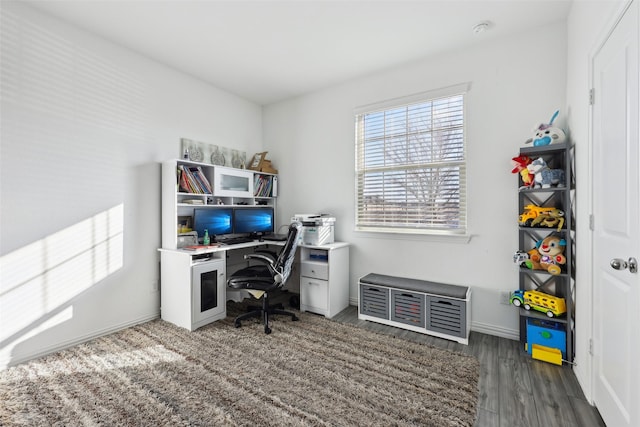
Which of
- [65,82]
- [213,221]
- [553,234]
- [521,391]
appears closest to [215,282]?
[213,221]

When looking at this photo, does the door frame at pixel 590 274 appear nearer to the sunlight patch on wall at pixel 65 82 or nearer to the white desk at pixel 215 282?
the white desk at pixel 215 282

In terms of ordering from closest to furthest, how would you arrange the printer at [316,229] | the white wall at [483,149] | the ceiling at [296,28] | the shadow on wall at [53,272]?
the shadow on wall at [53,272] → the ceiling at [296,28] → the white wall at [483,149] → the printer at [316,229]

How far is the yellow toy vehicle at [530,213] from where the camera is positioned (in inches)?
90.1

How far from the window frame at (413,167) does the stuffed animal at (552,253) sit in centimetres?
60

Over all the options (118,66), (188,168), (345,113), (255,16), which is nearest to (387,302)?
(345,113)

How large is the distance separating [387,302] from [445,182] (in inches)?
54.8

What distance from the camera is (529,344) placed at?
2.29 m

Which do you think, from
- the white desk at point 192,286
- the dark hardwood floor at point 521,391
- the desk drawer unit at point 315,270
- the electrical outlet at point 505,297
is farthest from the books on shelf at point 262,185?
the electrical outlet at point 505,297

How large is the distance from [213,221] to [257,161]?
1.21 m

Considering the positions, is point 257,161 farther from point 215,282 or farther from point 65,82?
point 65,82

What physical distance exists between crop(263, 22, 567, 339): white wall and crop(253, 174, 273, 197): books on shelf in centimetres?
109

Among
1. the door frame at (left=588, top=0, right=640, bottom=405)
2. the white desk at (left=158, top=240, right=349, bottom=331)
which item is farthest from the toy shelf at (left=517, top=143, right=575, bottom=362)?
the white desk at (left=158, top=240, right=349, bottom=331)

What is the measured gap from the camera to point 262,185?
3.97 m

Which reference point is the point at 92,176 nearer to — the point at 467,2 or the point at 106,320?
the point at 106,320
